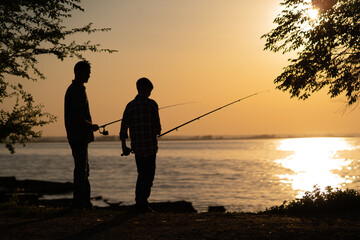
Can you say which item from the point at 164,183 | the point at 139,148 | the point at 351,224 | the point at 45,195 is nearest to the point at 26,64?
the point at 139,148

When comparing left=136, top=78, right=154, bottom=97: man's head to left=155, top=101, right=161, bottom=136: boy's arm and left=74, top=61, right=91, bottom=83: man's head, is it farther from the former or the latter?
left=74, top=61, right=91, bottom=83: man's head

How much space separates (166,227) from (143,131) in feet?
6.58

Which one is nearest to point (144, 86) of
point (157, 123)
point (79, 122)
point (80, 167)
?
point (157, 123)

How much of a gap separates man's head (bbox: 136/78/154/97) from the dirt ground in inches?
92.4

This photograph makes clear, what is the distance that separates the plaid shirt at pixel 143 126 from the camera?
805cm

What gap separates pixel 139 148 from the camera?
317 inches

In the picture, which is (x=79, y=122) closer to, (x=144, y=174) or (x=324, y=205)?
(x=144, y=174)

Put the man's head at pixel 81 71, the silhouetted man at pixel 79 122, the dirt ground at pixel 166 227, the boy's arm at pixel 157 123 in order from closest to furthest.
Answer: the dirt ground at pixel 166 227 < the silhouetted man at pixel 79 122 < the man's head at pixel 81 71 < the boy's arm at pixel 157 123

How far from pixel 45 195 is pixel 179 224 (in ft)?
87.8

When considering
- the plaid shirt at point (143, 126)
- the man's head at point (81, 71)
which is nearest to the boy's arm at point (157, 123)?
the plaid shirt at point (143, 126)

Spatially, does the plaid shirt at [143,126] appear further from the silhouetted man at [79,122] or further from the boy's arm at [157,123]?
the silhouetted man at [79,122]

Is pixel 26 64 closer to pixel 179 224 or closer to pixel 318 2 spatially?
pixel 179 224

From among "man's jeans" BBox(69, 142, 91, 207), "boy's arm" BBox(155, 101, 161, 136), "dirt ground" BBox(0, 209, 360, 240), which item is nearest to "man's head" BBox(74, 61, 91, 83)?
"man's jeans" BBox(69, 142, 91, 207)

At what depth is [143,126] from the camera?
26.6 ft
